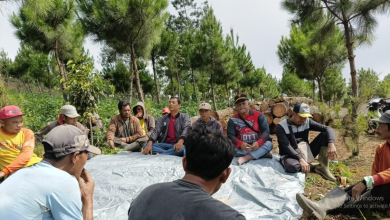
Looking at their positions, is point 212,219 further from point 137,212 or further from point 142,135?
point 142,135

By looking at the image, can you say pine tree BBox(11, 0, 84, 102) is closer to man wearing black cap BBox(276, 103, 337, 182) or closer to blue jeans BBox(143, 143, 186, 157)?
blue jeans BBox(143, 143, 186, 157)

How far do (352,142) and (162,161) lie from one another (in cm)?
341

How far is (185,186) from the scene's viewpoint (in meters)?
1.06

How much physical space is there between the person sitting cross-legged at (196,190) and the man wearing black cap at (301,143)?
8.07 feet

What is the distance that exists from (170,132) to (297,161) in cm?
227

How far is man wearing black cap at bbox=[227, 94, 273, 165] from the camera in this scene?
380cm

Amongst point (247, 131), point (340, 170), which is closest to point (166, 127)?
point (247, 131)

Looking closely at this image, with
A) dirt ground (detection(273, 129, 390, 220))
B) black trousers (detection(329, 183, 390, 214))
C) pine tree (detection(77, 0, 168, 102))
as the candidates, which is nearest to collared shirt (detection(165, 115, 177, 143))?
dirt ground (detection(273, 129, 390, 220))

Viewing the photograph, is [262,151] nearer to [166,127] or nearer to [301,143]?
[301,143]

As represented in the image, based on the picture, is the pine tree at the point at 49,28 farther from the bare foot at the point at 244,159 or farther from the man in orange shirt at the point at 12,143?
the bare foot at the point at 244,159

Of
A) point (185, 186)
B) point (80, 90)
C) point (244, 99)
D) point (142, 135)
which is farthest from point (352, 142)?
point (80, 90)

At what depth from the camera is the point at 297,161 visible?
131 inches

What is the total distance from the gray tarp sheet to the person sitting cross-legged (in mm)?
1590

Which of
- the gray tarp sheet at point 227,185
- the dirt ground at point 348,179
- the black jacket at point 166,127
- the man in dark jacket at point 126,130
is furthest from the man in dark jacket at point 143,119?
the dirt ground at point 348,179
